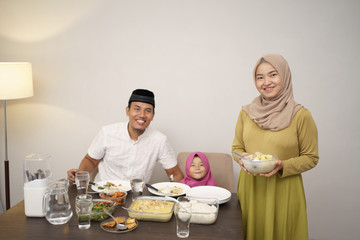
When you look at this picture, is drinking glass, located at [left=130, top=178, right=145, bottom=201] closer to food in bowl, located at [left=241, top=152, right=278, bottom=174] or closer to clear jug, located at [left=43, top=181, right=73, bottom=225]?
clear jug, located at [left=43, top=181, right=73, bottom=225]

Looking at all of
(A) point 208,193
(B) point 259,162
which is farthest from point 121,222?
(B) point 259,162

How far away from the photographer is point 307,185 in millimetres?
3221

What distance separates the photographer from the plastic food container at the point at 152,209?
5.44ft

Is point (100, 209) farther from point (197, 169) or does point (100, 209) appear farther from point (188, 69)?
point (188, 69)

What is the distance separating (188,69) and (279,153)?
1489 millimetres

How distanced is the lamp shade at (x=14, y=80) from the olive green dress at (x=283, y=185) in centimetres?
211

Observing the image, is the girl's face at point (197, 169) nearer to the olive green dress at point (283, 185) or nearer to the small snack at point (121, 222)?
the olive green dress at point (283, 185)

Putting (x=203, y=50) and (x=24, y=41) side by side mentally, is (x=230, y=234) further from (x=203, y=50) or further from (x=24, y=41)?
(x=24, y=41)

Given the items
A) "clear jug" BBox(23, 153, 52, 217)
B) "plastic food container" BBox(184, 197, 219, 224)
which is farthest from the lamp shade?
"plastic food container" BBox(184, 197, 219, 224)

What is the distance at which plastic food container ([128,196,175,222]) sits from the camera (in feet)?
5.44

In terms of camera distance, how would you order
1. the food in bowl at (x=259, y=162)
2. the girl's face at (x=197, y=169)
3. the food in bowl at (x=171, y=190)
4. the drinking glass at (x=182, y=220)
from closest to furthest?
the drinking glass at (x=182, y=220), the food in bowl at (x=259, y=162), the food in bowl at (x=171, y=190), the girl's face at (x=197, y=169)

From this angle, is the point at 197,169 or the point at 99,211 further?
the point at 197,169

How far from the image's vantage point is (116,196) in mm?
1905

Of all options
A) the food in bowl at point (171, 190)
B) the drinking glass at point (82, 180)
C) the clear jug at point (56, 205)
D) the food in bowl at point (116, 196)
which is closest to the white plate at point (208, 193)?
the food in bowl at point (171, 190)
